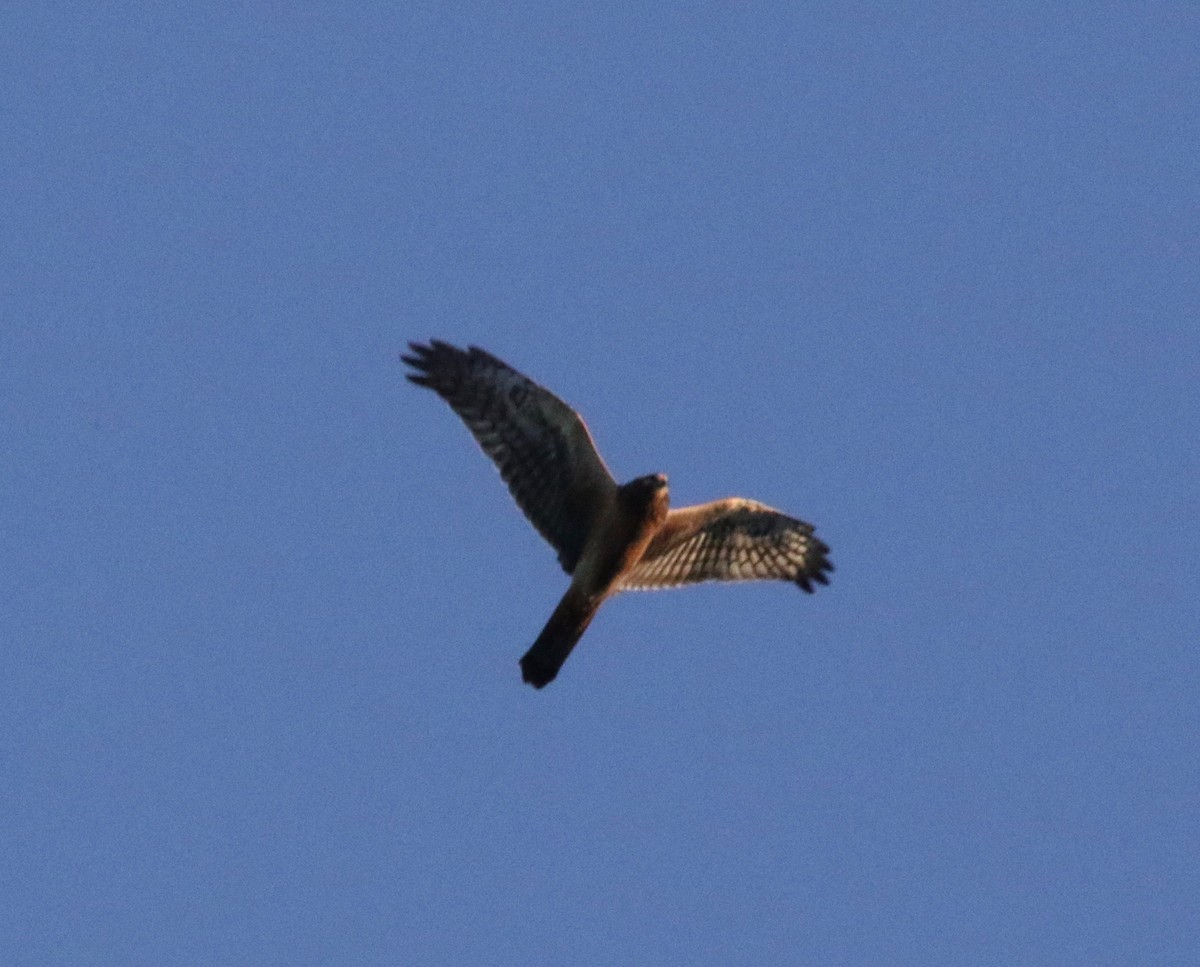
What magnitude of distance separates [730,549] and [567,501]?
A: 1.71 metres

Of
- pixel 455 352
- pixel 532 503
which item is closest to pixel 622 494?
pixel 532 503

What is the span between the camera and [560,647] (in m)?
14.6

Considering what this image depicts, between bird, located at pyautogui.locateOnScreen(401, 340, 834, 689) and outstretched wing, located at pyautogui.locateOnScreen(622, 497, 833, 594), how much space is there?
0.01 metres

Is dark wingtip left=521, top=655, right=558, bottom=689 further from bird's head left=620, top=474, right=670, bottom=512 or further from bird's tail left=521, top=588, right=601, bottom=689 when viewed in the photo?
bird's head left=620, top=474, right=670, bottom=512

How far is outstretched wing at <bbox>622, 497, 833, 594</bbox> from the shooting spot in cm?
1538

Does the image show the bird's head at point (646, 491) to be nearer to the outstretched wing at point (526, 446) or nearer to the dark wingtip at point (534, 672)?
the outstretched wing at point (526, 446)

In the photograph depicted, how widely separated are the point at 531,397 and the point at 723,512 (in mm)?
1946

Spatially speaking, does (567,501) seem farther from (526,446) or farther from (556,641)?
(556,641)

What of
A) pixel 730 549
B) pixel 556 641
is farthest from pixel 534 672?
pixel 730 549

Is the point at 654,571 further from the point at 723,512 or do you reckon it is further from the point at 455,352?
the point at 455,352

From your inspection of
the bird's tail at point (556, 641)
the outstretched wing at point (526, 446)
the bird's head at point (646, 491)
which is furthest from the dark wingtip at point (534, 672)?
the bird's head at point (646, 491)

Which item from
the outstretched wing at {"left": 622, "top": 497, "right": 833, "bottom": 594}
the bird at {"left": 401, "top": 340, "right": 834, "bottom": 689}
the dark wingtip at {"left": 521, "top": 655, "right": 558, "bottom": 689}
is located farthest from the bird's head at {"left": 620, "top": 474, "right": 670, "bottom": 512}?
the dark wingtip at {"left": 521, "top": 655, "right": 558, "bottom": 689}

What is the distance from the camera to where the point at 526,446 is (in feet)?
49.1

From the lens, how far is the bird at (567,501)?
14594 mm
